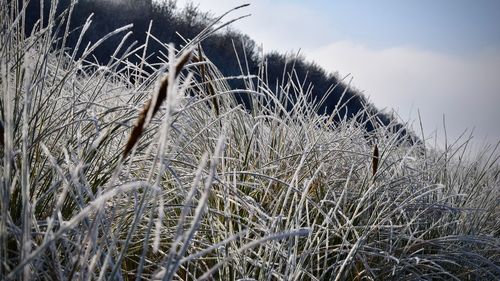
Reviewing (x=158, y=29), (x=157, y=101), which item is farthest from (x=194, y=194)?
(x=158, y=29)

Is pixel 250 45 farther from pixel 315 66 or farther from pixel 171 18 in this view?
pixel 171 18

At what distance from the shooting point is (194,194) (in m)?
0.96

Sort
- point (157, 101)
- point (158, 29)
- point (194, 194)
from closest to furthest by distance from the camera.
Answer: point (157, 101) → point (194, 194) → point (158, 29)

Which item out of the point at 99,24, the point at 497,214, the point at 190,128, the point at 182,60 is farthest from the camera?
the point at 99,24

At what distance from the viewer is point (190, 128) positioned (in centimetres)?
153

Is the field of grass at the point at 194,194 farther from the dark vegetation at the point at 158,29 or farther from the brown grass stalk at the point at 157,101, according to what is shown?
the dark vegetation at the point at 158,29

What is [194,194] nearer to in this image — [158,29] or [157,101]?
[157,101]

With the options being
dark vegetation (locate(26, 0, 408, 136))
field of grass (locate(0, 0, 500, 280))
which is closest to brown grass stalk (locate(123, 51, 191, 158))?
field of grass (locate(0, 0, 500, 280))

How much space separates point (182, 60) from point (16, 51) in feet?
2.21

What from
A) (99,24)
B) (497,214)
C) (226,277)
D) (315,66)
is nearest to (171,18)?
(99,24)

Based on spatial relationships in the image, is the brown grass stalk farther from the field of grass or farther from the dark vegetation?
the dark vegetation

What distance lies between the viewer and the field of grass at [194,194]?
703mm

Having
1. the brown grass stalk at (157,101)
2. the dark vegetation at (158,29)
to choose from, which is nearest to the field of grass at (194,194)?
the brown grass stalk at (157,101)

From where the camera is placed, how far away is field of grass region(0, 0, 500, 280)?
0.70 metres
